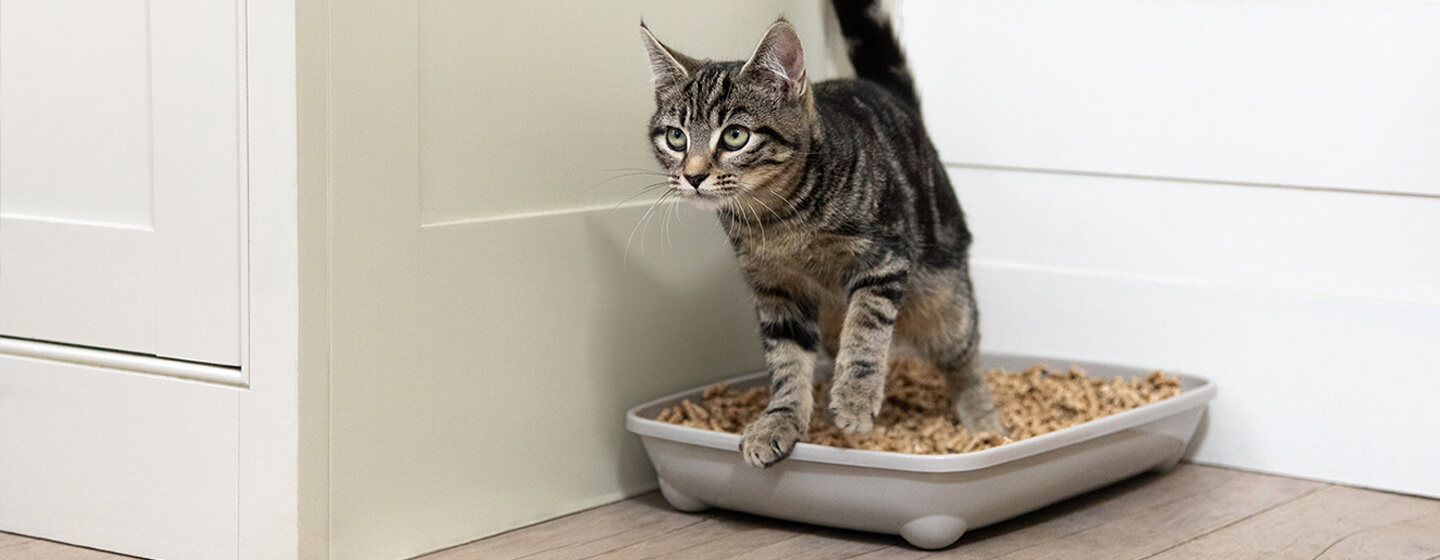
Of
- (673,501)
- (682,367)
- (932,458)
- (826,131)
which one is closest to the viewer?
(932,458)

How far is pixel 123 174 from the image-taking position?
175 centimetres

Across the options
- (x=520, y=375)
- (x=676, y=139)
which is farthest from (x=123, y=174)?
(x=676, y=139)

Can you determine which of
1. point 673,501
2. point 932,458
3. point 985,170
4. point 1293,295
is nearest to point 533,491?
point 673,501

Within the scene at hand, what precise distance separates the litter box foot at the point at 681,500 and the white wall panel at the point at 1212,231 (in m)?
0.90

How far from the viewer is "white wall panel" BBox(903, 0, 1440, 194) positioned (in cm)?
224

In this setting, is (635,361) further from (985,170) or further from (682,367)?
(985,170)

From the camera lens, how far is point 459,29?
5.98 ft

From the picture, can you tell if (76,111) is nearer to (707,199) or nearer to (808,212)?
(707,199)

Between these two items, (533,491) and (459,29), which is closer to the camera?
(459,29)

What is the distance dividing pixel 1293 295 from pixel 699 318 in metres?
1.03

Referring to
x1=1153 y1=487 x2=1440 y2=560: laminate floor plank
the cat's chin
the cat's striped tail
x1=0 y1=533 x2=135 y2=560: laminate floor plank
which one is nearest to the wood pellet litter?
x1=1153 y1=487 x2=1440 y2=560: laminate floor plank

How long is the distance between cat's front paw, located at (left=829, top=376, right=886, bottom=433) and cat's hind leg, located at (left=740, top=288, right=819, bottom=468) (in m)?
0.07

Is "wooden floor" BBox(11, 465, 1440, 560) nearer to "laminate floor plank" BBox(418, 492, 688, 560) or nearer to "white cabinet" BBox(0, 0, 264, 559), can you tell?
"laminate floor plank" BBox(418, 492, 688, 560)

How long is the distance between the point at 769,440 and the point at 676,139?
1.43 feet
